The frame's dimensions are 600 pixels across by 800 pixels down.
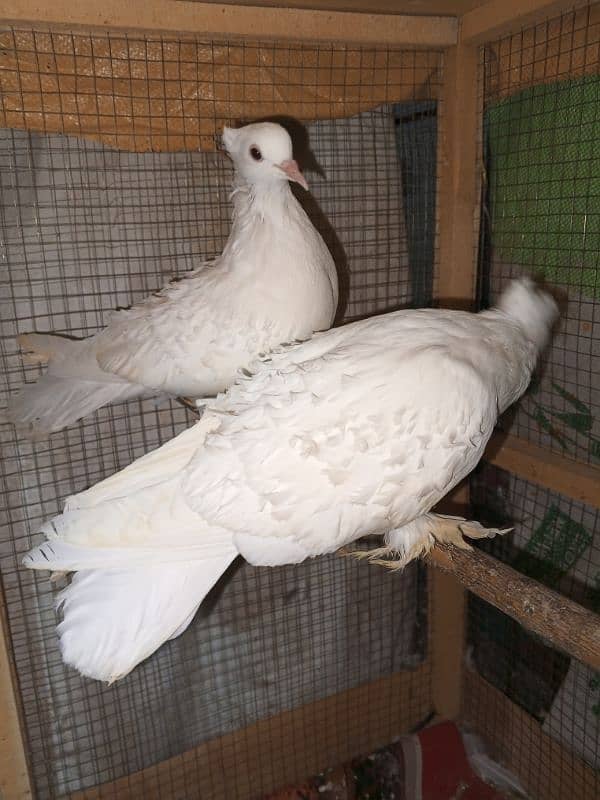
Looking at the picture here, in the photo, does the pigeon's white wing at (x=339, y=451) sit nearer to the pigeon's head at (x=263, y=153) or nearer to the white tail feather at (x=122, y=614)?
the white tail feather at (x=122, y=614)

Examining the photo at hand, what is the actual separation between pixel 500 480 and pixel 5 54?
7.60 feet

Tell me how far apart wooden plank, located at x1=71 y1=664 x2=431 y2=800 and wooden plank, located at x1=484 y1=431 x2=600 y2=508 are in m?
1.30

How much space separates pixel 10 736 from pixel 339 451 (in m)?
1.38

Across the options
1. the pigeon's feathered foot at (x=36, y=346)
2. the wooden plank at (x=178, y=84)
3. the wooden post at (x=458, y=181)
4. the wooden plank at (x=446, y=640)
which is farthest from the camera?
the wooden plank at (x=446, y=640)

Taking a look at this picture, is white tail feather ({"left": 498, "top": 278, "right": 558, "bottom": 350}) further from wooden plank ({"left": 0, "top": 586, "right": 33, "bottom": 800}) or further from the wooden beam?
wooden plank ({"left": 0, "top": 586, "right": 33, "bottom": 800})

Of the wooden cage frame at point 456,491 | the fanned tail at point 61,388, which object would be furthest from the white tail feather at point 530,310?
the fanned tail at point 61,388

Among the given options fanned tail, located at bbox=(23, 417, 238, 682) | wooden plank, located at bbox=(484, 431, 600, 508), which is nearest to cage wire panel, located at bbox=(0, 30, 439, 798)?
wooden plank, located at bbox=(484, 431, 600, 508)

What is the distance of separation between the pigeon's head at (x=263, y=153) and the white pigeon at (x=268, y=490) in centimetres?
70

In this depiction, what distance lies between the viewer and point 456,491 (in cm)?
254

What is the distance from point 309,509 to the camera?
49.2 inches

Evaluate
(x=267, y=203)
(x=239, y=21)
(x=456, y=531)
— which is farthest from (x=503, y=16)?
(x=456, y=531)

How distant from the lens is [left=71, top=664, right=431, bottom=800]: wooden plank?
2369 millimetres

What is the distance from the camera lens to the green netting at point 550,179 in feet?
6.06

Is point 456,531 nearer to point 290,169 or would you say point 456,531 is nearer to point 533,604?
point 533,604
